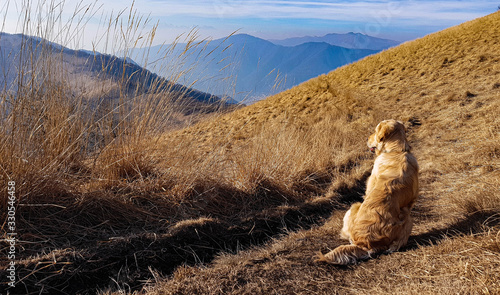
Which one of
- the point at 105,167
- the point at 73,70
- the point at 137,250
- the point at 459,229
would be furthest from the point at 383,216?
the point at 73,70

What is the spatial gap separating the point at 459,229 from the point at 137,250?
2.68 meters

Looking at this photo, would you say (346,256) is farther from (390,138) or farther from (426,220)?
(426,220)

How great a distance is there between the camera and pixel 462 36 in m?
15.0

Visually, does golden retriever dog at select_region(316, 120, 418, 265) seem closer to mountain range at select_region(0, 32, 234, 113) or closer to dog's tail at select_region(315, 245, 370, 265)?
dog's tail at select_region(315, 245, 370, 265)

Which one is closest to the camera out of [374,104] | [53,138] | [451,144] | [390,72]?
[53,138]

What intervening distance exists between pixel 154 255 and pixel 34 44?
229cm

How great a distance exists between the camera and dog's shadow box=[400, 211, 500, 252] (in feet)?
8.11

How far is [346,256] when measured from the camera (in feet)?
7.64

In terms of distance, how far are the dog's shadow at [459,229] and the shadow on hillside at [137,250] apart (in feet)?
3.63

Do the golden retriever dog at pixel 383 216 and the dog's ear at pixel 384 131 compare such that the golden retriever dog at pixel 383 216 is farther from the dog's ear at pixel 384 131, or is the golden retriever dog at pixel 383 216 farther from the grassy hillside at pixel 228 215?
the dog's ear at pixel 384 131

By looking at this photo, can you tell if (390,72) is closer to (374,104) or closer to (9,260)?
(374,104)

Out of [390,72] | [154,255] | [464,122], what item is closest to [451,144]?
[464,122]

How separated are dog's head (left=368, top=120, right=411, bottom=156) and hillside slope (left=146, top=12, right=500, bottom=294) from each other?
78cm

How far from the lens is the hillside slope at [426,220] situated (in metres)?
1.99
